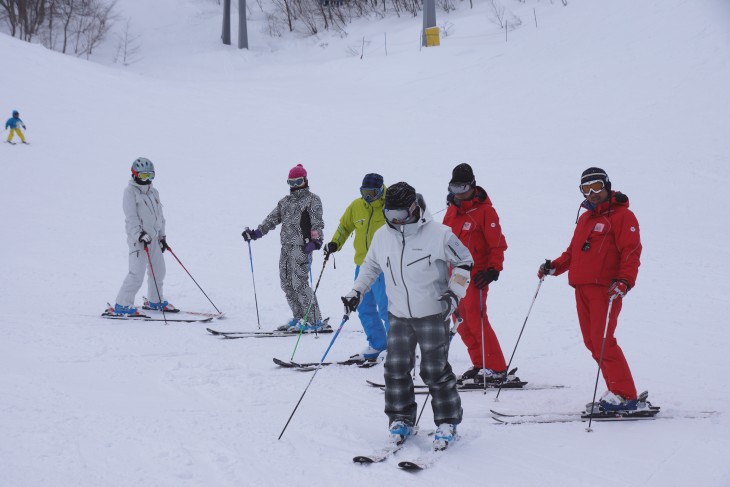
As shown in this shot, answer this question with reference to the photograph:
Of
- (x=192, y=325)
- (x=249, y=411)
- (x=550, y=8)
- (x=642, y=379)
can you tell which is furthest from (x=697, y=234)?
(x=550, y=8)

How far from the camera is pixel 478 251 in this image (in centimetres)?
584

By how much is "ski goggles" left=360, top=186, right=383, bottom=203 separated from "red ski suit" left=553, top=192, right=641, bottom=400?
1.98 m

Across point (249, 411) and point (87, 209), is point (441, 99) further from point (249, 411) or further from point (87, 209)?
point (249, 411)

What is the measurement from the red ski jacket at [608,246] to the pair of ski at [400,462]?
1.74 metres

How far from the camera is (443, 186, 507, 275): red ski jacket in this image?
571 centimetres

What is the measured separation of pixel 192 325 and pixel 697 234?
8.58 meters

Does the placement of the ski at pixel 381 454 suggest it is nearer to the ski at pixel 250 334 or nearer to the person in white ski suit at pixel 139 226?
the ski at pixel 250 334

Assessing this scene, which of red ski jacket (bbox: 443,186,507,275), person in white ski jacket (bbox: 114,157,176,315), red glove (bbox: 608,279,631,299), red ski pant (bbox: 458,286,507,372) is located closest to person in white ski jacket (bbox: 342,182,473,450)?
red glove (bbox: 608,279,631,299)

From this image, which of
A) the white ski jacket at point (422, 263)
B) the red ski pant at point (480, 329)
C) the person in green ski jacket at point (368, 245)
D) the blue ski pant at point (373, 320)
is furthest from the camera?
the blue ski pant at point (373, 320)

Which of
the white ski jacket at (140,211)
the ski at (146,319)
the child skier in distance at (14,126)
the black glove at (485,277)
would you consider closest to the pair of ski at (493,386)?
the black glove at (485,277)

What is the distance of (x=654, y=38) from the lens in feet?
75.4

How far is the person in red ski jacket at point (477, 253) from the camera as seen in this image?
5.68 metres

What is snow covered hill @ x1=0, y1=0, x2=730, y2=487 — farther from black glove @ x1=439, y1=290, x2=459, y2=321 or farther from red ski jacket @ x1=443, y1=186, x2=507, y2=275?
red ski jacket @ x1=443, y1=186, x2=507, y2=275

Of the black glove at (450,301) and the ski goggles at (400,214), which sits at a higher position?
the ski goggles at (400,214)
